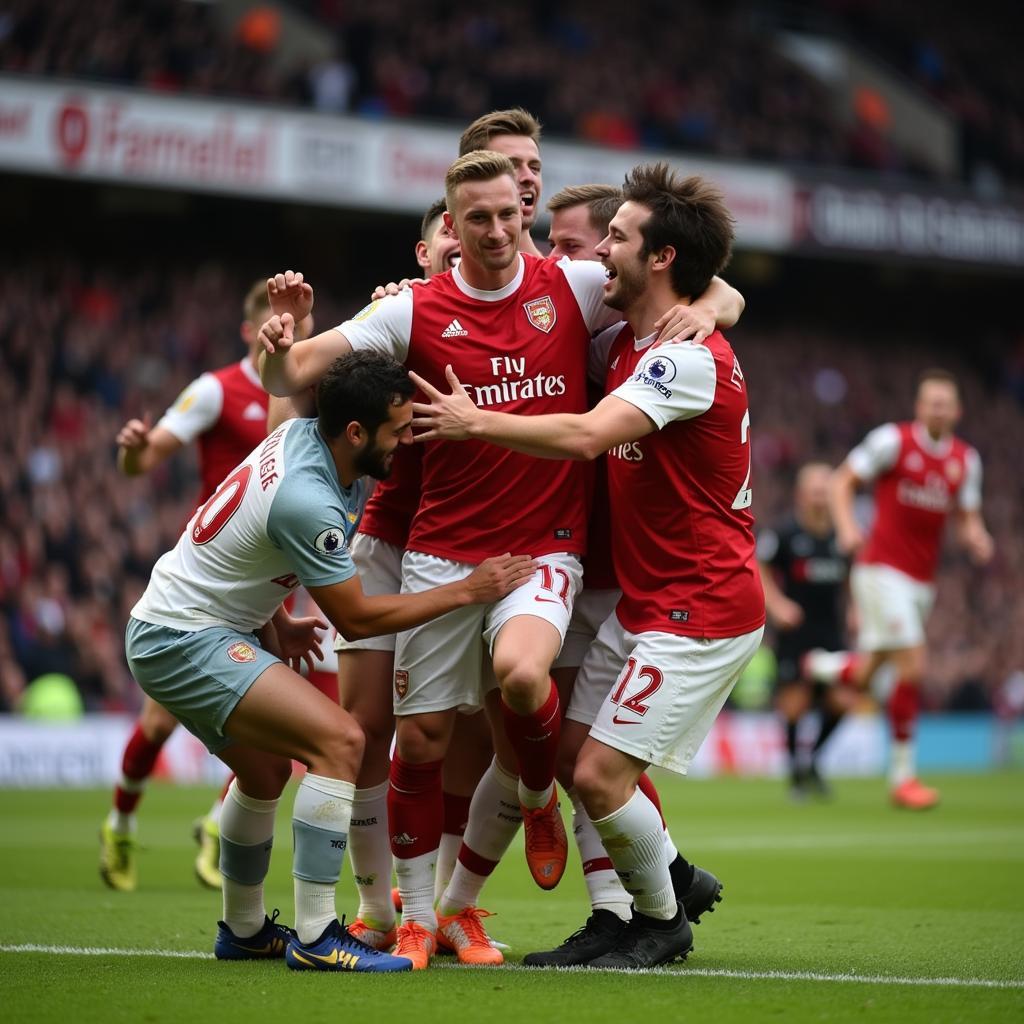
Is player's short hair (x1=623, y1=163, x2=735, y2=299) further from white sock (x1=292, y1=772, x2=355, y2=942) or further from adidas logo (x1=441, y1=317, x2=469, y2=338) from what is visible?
white sock (x1=292, y1=772, x2=355, y2=942)

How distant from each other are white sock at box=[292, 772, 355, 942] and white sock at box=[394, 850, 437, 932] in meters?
0.48

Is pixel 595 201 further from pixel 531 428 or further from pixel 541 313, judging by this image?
pixel 531 428

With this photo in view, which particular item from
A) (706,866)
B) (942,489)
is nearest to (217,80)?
(942,489)

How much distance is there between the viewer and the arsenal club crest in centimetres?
588

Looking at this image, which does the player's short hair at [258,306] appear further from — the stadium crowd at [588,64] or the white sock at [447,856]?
the stadium crowd at [588,64]

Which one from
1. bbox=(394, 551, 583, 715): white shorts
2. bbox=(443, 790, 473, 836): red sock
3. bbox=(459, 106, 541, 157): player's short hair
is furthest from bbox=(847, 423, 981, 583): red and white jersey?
bbox=(394, 551, 583, 715): white shorts

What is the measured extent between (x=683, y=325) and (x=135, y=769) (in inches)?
158

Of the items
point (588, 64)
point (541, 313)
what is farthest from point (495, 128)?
point (588, 64)

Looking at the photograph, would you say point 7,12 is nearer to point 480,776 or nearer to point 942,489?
point 942,489

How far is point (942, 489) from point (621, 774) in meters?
8.48

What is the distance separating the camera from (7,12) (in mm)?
19625

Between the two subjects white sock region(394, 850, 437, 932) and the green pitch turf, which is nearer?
the green pitch turf

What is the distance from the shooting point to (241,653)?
5.46 metres

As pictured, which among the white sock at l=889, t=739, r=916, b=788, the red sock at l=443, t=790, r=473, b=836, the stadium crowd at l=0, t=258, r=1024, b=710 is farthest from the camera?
the stadium crowd at l=0, t=258, r=1024, b=710
